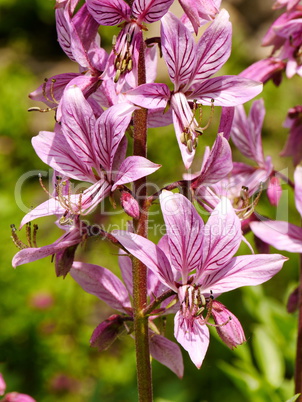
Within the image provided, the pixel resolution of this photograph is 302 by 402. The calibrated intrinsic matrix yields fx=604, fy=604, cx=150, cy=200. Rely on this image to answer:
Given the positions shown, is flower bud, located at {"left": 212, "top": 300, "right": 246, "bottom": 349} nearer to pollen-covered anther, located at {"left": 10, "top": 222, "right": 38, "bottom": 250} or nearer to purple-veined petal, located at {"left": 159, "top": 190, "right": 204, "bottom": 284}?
purple-veined petal, located at {"left": 159, "top": 190, "right": 204, "bottom": 284}

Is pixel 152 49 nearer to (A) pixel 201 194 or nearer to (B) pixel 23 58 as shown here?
(A) pixel 201 194

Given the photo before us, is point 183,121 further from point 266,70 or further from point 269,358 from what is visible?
point 269,358

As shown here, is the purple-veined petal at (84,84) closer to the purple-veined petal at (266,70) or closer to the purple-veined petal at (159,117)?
the purple-veined petal at (159,117)

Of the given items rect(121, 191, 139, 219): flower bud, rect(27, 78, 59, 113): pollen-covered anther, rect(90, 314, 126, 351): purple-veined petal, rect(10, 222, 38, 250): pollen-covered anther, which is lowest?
rect(90, 314, 126, 351): purple-veined petal

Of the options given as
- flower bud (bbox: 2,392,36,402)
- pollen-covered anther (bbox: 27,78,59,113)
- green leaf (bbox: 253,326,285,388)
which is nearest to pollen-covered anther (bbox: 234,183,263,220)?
pollen-covered anther (bbox: 27,78,59,113)

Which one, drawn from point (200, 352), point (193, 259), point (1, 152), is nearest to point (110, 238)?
point (193, 259)

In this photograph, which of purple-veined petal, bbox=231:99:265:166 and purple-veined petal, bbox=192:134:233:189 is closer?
purple-veined petal, bbox=192:134:233:189

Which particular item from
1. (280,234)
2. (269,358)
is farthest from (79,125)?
(269,358)
